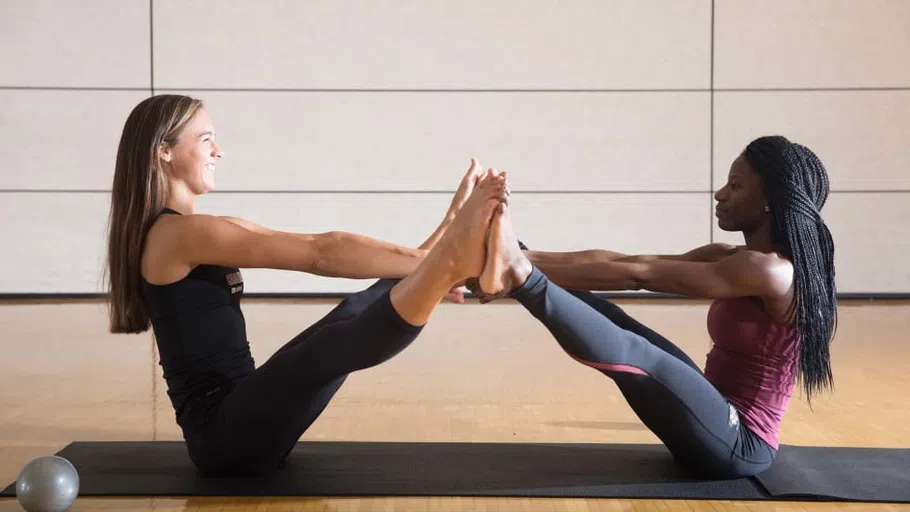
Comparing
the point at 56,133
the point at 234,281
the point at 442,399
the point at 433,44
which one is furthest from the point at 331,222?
the point at 234,281

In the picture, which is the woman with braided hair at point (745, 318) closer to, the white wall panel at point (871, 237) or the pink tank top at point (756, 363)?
the pink tank top at point (756, 363)

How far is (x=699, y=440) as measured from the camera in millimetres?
2227

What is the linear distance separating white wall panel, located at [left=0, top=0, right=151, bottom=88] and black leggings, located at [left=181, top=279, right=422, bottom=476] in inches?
194

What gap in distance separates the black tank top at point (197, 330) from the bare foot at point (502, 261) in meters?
0.63

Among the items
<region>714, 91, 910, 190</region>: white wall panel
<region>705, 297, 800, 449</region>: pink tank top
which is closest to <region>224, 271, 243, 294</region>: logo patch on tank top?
<region>705, 297, 800, 449</region>: pink tank top

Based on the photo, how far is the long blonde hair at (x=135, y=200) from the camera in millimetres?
2285

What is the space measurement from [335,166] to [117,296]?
4647 millimetres

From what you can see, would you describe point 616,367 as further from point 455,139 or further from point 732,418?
point 455,139

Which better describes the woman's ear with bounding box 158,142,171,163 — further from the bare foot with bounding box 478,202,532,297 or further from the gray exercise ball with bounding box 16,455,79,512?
the bare foot with bounding box 478,202,532,297

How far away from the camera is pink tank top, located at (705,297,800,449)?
7.57 feet

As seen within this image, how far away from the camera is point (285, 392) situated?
2125mm

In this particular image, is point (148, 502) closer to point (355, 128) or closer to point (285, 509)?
point (285, 509)

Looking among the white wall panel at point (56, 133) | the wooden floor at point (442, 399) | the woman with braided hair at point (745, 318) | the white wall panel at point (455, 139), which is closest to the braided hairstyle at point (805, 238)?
the woman with braided hair at point (745, 318)

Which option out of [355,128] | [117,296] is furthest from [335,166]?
[117,296]
